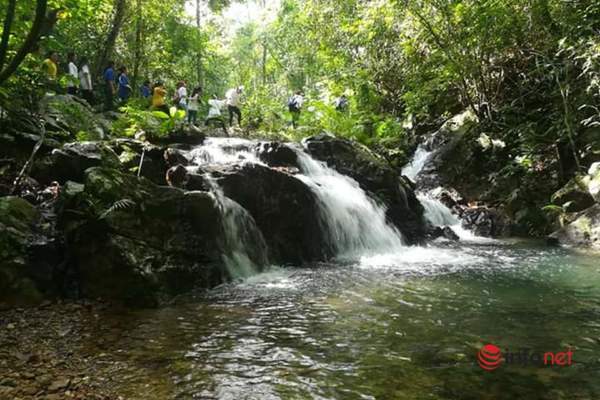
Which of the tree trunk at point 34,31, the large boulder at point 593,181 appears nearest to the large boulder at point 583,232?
the large boulder at point 593,181

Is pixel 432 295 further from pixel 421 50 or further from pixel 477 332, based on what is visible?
pixel 421 50

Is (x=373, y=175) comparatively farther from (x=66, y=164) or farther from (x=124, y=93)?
(x=124, y=93)

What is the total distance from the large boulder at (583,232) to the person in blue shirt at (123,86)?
15.3m

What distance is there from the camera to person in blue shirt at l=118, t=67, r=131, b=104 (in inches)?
656

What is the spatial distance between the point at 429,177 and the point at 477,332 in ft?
39.6

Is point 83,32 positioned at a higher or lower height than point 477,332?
higher

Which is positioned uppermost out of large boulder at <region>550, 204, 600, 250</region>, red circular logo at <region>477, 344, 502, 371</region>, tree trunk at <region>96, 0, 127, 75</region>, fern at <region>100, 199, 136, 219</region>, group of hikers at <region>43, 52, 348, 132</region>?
tree trunk at <region>96, 0, 127, 75</region>

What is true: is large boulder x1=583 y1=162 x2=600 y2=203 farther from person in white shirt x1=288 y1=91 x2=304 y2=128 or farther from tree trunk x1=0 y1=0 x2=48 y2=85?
→ tree trunk x1=0 y1=0 x2=48 y2=85

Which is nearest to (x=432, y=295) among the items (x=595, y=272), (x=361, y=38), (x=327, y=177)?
(x=595, y=272)

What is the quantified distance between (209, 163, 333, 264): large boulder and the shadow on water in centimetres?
155

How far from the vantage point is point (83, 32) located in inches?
781

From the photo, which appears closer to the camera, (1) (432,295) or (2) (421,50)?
(1) (432,295)

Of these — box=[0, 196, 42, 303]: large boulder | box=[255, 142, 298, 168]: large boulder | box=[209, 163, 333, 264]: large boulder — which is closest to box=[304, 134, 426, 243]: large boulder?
box=[255, 142, 298, 168]: large boulder

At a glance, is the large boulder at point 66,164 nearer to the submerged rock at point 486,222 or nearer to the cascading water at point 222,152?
the cascading water at point 222,152
